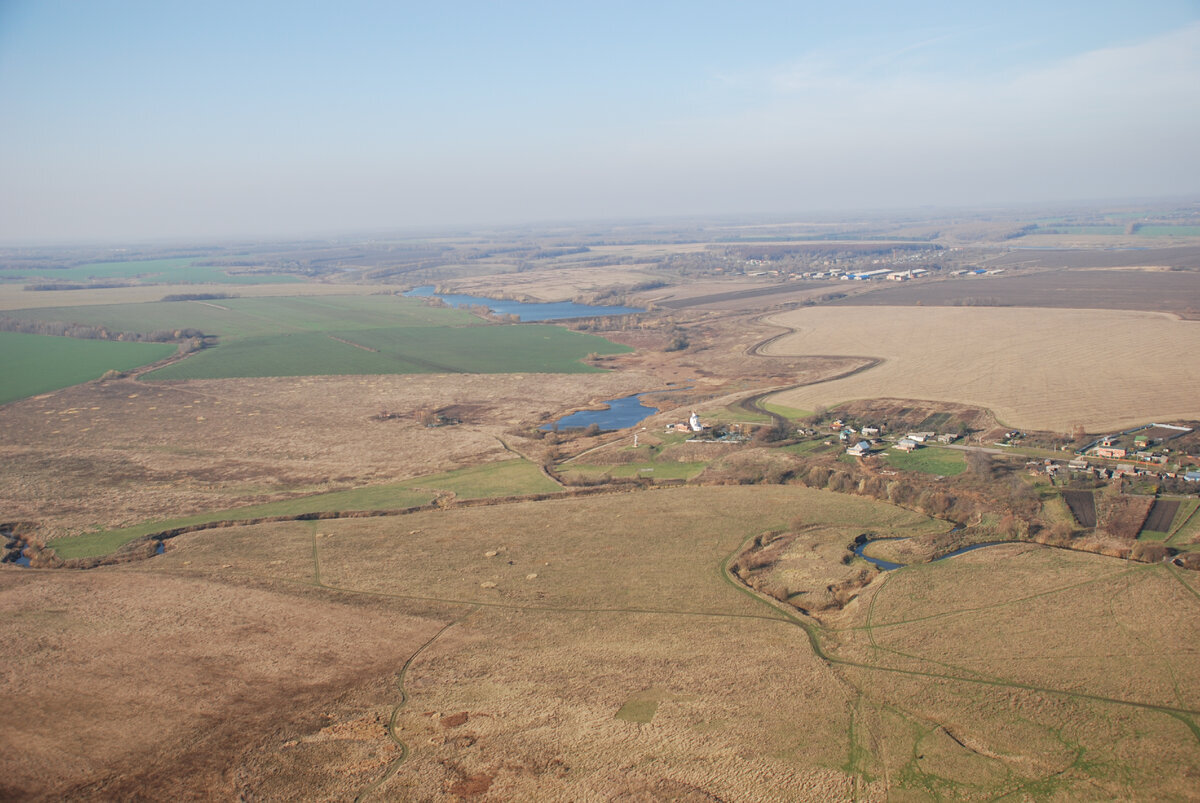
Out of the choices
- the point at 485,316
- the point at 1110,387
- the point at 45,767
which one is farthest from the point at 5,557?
the point at 485,316

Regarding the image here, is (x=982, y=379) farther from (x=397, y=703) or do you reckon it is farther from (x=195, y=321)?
(x=195, y=321)

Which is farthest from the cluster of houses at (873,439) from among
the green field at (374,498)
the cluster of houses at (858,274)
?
the cluster of houses at (858,274)

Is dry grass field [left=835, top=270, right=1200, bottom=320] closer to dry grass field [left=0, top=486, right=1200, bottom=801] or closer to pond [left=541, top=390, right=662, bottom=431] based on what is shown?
pond [left=541, top=390, right=662, bottom=431]

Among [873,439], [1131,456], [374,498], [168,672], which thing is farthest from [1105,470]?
[168,672]

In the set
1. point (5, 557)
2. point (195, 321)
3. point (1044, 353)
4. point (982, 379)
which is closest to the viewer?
point (5, 557)

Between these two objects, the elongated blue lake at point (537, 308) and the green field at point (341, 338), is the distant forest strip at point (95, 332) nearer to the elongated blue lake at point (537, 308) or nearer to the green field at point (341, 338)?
the green field at point (341, 338)

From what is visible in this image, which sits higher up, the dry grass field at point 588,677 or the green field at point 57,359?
the green field at point 57,359

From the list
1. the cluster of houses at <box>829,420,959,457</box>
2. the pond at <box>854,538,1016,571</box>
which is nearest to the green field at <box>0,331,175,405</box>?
the cluster of houses at <box>829,420,959,457</box>
